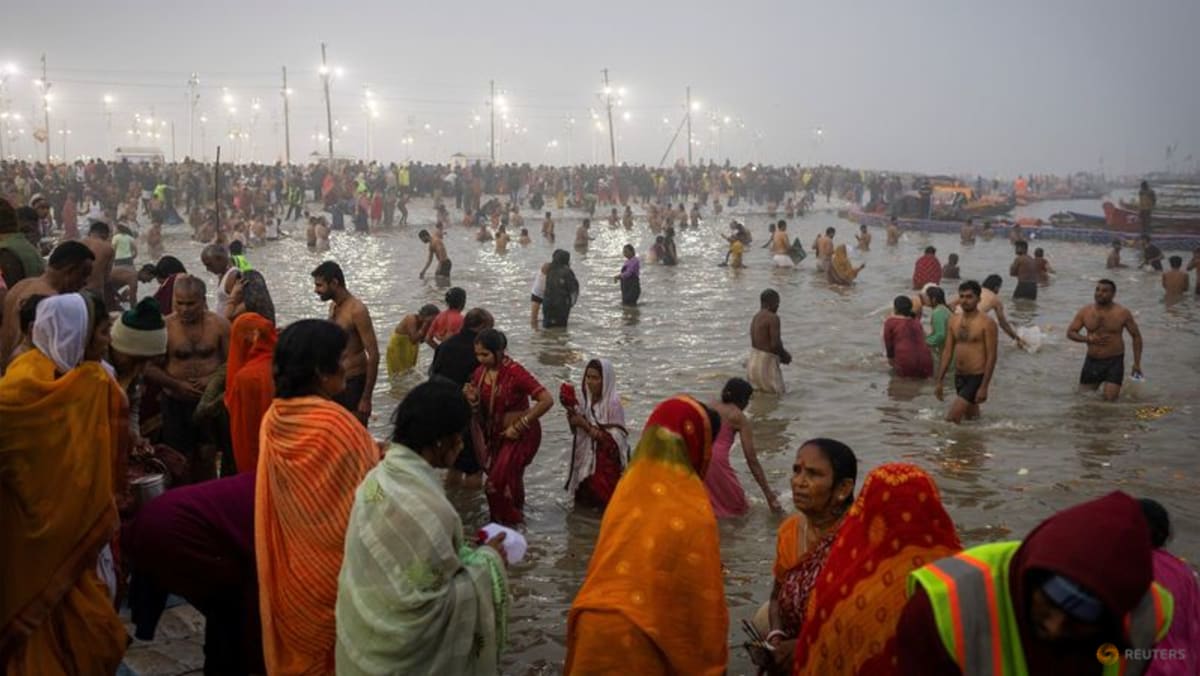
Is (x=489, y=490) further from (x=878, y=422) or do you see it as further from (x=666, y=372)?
(x=666, y=372)

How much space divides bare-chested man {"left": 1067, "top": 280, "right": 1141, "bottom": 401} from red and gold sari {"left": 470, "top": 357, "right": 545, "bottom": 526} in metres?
6.14

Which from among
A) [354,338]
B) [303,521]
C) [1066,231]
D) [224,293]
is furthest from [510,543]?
[1066,231]

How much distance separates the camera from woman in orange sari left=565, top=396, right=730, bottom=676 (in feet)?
9.86

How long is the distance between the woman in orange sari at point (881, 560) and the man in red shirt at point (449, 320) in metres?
6.16

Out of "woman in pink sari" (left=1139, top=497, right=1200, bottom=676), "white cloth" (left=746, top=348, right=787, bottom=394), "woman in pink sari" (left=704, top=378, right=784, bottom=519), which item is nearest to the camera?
"woman in pink sari" (left=1139, top=497, right=1200, bottom=676)

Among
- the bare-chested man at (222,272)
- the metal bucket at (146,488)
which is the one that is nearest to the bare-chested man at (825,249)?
the bare-chested man at (222,272)

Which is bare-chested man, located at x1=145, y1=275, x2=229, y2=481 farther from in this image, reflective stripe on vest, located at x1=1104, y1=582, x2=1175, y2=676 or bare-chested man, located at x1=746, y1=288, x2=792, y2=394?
bare-chested man, located at x1=746, y1=288, x2=792, y2=394

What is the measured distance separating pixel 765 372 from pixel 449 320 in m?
3.51

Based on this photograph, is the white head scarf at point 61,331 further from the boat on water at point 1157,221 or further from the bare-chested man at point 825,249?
the boat on water at point 1157,221

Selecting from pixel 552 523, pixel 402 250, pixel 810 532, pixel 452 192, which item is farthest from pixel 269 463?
pixel 452 192

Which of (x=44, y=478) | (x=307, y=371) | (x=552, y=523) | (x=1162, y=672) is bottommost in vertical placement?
(x=552, y=523)

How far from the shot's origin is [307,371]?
3246mm

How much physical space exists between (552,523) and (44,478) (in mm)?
3908

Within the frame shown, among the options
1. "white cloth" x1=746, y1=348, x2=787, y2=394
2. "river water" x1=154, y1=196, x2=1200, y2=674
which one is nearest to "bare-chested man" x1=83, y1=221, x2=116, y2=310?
"river water" x1=154, y1=196, x2=1200, y2=674
